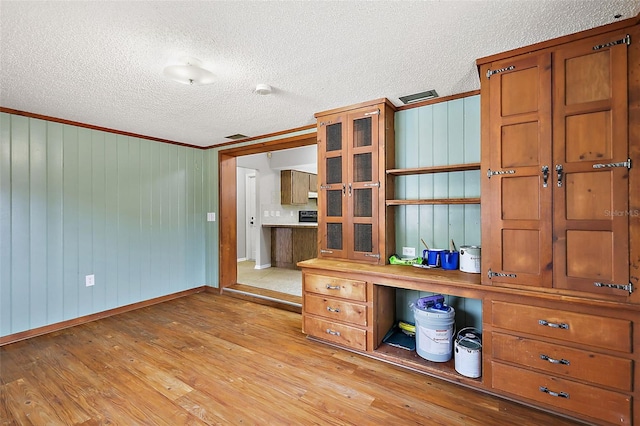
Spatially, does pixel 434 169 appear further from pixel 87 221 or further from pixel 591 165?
pixel 87 221

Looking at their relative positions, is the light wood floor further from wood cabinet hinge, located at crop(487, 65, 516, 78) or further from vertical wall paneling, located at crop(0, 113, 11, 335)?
wood cabinet hinge, located at crop(487, 65, 516, 78)

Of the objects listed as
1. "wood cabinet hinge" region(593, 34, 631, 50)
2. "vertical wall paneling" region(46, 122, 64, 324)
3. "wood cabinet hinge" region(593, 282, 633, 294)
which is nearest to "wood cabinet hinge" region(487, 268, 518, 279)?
"wood cabinet hinge" region(593, 282, 633, 294)

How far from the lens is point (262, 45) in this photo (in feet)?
6.09

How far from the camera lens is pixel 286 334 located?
3045 millimetres

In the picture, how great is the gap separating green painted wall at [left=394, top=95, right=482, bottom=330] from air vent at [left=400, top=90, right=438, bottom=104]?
10 centimetres

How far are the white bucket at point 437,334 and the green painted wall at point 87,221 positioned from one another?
3.46m

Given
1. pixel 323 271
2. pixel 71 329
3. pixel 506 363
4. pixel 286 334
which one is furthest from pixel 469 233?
pixel 71 329

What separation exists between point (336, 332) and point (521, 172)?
192cm

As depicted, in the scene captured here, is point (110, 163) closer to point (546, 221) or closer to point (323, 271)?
point (323, 271)

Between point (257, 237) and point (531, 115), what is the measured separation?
5.19 metres

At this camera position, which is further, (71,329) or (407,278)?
(71,329)

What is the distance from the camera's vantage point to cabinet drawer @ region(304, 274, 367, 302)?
260 centimetres

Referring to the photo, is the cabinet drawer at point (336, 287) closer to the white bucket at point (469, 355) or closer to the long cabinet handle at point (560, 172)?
the white bucket at point (469, 355)

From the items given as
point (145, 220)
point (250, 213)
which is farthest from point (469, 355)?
point (250, 213)
